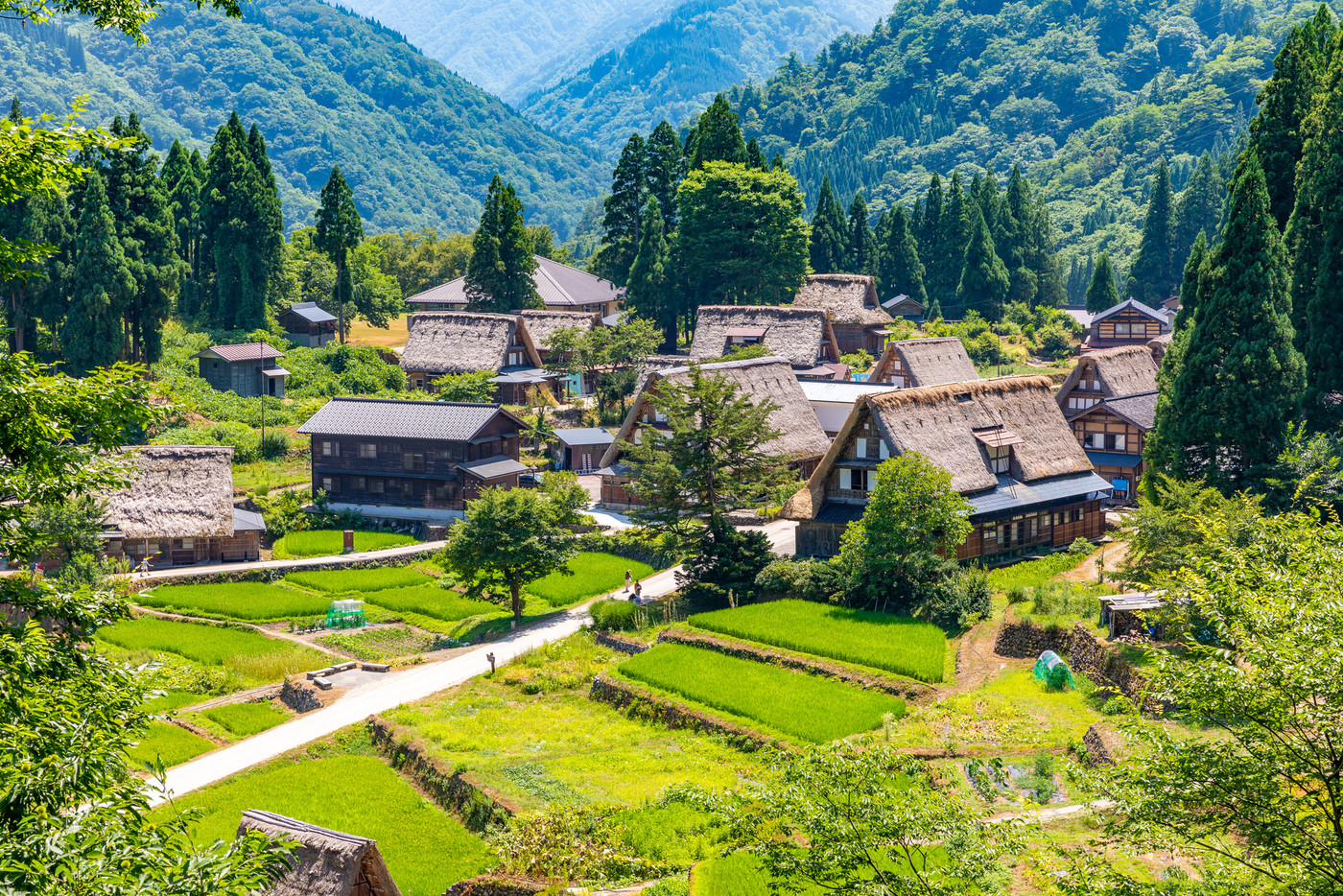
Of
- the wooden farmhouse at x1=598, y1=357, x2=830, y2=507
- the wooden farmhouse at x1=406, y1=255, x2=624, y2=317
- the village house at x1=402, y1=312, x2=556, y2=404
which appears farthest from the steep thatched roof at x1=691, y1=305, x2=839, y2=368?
the wooden farmhouse at x1=406, y1=255, x2=624, y2=317

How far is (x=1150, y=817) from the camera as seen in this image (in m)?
12.2

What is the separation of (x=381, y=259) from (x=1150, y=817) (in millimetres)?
97506

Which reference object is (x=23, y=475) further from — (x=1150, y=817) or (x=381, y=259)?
(x=381, y=259)

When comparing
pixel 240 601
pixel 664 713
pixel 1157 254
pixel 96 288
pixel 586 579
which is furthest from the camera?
pixel 1157 254

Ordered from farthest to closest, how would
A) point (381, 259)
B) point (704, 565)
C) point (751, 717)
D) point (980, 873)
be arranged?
point (381, 259) → point (704, 565) → point (751, 717) → point (980, 873)

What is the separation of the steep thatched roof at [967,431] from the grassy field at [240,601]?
16883 millimetres

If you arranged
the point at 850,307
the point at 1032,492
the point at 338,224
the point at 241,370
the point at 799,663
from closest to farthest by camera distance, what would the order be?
the point at 799,663 → the point at 1032,492 → the point at 241,370 → the point at 338,224 → the point at 850,307

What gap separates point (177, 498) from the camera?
4684 centimetres

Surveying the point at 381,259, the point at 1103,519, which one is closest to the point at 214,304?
the point at 381,259

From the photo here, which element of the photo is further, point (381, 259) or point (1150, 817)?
point (381, 259)

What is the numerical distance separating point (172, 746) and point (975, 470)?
25769mm

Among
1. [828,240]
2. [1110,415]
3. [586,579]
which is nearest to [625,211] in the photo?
[828,240]

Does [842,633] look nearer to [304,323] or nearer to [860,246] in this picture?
[304,323]

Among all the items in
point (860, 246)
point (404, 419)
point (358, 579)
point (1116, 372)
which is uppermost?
point (860, 246)
